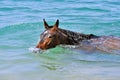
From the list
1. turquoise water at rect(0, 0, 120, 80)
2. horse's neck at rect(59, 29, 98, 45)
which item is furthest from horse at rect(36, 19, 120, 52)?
turquoise water at rect(0, 0, 120, 80)

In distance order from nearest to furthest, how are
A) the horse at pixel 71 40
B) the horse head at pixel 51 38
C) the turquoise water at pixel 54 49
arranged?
the turquoise water at pixel 54 49, the horse head at pixel 51 38, the horse at pixel 71 40

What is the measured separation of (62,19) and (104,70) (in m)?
9.38

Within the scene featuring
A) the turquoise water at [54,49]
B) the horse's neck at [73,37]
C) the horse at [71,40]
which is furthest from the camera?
the horse's neck at [73,37]

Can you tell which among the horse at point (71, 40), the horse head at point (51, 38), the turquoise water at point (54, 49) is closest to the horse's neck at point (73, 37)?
the horse at point (71, 40)

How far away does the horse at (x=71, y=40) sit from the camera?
9512 mm

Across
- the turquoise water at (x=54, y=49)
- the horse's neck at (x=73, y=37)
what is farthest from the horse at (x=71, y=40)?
the turquoise water at (x=54, y=49)

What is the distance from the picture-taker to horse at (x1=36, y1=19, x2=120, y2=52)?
9.51m

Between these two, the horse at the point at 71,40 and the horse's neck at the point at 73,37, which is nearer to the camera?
the horse at the point at 71,40

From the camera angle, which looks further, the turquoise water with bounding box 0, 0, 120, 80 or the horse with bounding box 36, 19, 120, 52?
the horse with bounding box 36, 19, 120, 52

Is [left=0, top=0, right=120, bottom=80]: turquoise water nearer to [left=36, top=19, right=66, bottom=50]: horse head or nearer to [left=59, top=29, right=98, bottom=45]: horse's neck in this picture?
[left=36, top=19, right=66, bottom=50]: horse head

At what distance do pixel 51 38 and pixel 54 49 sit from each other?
1.08ft

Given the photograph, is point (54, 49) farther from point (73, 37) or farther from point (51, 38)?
point (73, 37)

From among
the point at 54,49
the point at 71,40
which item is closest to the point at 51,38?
the point at 54,49

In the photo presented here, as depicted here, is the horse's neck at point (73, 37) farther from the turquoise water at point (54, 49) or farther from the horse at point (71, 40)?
the turquoise water at point (54, 49)
